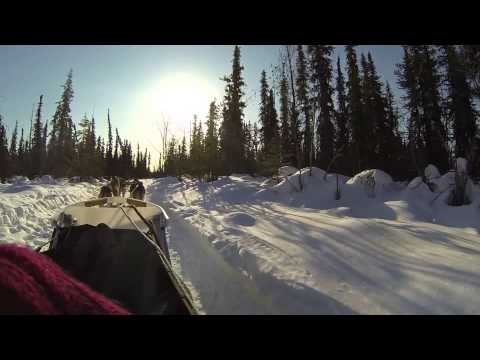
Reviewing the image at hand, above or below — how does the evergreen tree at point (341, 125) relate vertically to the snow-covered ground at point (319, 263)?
above

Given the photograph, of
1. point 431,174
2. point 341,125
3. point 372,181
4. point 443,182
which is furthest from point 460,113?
point 372,181

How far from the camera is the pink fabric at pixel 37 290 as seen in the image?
0.99m

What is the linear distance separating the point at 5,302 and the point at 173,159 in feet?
191

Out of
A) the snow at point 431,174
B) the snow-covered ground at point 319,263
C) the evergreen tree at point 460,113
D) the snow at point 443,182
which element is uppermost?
the evergreen tree at point 460,113

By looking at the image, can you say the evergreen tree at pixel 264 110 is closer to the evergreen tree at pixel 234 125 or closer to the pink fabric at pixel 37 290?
the evergreen tree at pixel 234 125

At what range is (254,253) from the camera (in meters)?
3.62

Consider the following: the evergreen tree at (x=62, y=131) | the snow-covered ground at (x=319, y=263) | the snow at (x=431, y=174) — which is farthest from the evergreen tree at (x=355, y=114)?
the evergreen tree at (x=62, y=131)

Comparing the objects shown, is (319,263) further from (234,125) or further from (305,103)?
(234,125)

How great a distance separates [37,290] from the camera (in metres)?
1.08
